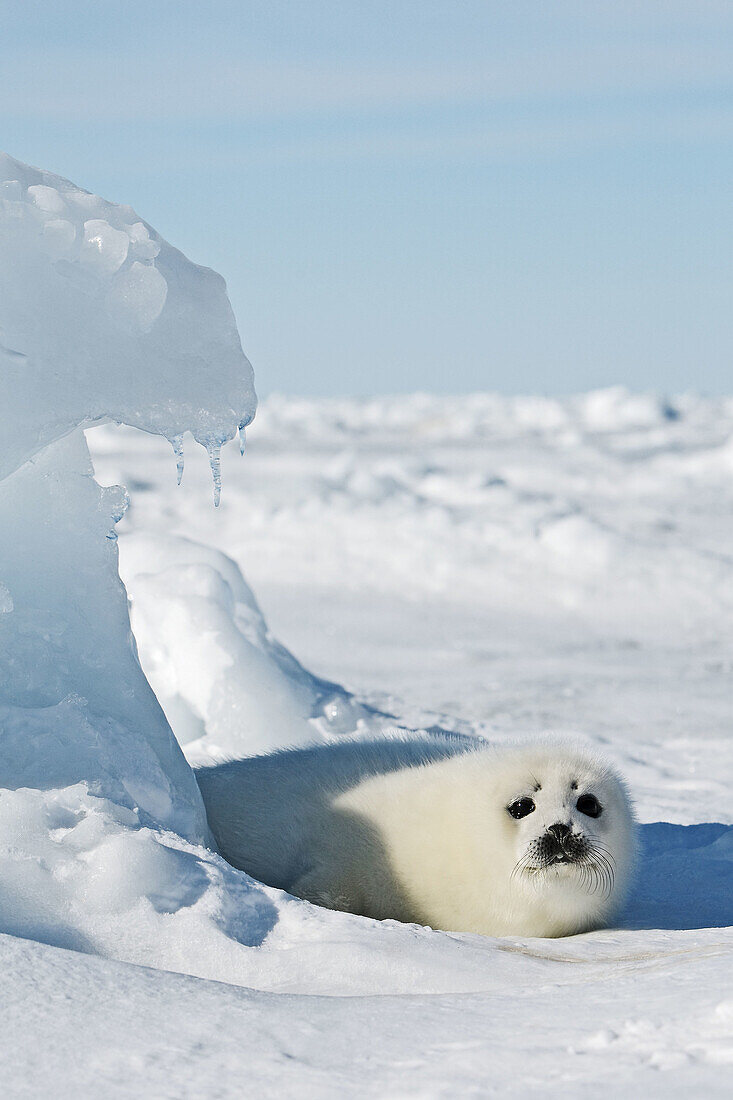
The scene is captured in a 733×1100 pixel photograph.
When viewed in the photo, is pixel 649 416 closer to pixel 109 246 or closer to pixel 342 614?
pixel 342 614

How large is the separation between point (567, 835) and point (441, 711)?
9.73 feet

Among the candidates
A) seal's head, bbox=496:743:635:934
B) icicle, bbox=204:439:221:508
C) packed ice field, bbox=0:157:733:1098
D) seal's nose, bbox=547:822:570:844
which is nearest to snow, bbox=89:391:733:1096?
packed ice field, bbox=0:157:733:1098

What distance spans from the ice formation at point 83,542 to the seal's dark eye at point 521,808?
2.13 feet

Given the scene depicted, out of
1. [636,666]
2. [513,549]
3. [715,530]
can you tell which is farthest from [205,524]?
[636,666]

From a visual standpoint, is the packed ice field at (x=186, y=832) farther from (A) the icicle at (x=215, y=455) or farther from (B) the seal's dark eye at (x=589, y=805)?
(B) the seal's dark eye at (x=589, y=805)

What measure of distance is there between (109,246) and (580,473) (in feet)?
42.7

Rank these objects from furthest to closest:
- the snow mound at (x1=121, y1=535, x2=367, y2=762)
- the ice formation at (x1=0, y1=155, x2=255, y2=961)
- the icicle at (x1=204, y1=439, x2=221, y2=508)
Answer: the snow mound at (x1=121, y1=535, x2=367, y2=762), the icicle at (x1=204, y1=439, x2=221, y2=508), the ice formation at (x1=0, y1=155, x2=255, y2=961)

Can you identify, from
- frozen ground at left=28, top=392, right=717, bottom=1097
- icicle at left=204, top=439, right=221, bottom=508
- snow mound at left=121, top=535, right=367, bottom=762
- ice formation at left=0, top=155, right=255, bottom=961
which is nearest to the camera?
frozen ground at left=28, top=392, right=717, bottom=1097

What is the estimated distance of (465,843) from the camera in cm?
259

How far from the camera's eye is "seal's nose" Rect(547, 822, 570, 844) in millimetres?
2504

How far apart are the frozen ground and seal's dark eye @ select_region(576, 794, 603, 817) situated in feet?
0.77

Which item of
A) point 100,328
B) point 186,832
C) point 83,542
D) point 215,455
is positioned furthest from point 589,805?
point 100,328

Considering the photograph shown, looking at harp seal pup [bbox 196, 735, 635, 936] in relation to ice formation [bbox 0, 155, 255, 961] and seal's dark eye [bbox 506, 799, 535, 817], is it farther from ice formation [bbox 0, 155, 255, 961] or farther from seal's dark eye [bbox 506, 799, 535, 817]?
ice formation [bbox 0, 155, 255, 961]

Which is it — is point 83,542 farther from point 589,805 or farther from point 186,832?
point 589,805
